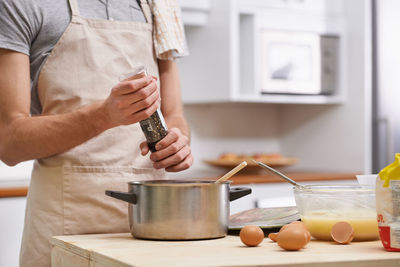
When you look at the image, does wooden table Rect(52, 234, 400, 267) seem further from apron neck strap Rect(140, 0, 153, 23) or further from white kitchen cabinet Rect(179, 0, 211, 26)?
white kitchen cabinet Rect(179, 0, 211, 26)

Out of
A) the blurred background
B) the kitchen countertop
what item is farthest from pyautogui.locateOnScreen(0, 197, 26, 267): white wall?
the blurred background

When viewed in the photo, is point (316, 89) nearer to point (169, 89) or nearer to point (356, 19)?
point (356, 19)

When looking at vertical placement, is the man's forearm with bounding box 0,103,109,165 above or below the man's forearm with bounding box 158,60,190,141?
below

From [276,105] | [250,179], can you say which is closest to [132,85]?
[250,179]

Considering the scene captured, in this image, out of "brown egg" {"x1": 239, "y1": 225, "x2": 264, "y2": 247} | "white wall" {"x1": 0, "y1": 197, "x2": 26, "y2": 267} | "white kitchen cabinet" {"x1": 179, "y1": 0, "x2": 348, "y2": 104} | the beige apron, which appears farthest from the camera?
"white kitchen cabinet" {"x1": 179, "y1": 0, "x2": 348, "y2": 104}

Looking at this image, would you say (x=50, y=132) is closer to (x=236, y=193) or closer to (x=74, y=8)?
(x=74, y=8)

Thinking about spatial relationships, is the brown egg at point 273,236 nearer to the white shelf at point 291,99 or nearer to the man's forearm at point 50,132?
the man's forearm at point 50,132

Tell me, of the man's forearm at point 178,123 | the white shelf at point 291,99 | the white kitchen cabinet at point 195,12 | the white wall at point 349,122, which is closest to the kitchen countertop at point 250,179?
the white wall at point 349,122

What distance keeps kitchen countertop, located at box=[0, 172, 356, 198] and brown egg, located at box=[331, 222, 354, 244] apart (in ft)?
4.82

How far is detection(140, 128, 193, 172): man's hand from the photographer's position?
131 centimetres

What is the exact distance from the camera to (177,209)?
1.09m

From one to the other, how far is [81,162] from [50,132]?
117 mm

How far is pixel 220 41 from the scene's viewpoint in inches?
123

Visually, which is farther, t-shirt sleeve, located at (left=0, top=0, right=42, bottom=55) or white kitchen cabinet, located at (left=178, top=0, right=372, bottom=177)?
white kitchen cabinet, located at (left=178, top=0, right=372, bottom=177)
